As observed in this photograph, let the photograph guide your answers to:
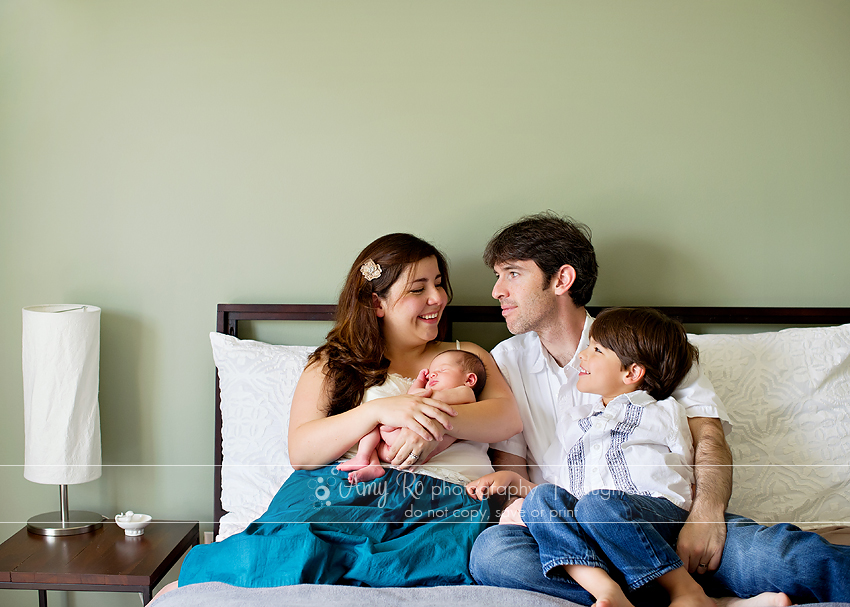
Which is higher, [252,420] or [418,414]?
[418,414]

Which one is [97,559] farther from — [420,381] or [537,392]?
[537,392]

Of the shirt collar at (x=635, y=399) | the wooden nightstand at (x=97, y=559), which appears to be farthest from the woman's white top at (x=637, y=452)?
the wooden nightstand at (x=97, y=559)

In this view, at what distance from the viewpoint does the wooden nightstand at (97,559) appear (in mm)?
1648

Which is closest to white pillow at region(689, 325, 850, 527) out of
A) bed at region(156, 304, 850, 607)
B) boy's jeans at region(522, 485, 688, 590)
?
bed at region(156, 304, 850, 607)

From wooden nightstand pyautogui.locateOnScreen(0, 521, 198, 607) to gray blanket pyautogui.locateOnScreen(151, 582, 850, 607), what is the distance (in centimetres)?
58

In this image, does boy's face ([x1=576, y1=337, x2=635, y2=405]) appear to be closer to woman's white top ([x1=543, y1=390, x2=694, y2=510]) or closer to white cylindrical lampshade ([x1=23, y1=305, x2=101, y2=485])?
woman's white top ([x1=543, y1=390, x2=694, y2=510])

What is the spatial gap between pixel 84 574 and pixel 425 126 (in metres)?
1.64

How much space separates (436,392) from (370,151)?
2.85ft

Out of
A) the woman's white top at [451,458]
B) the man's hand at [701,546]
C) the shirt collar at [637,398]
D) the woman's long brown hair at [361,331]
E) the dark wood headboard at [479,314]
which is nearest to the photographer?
the man's hand at [701,546]

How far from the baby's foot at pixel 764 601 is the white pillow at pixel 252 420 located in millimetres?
1135

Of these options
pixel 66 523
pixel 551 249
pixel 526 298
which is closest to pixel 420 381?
pixel 526 298

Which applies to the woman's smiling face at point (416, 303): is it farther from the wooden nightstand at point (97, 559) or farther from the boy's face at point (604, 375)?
the wooden nightstand at point (97, 559)

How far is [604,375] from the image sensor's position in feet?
4.97

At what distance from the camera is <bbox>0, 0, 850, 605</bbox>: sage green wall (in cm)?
204
